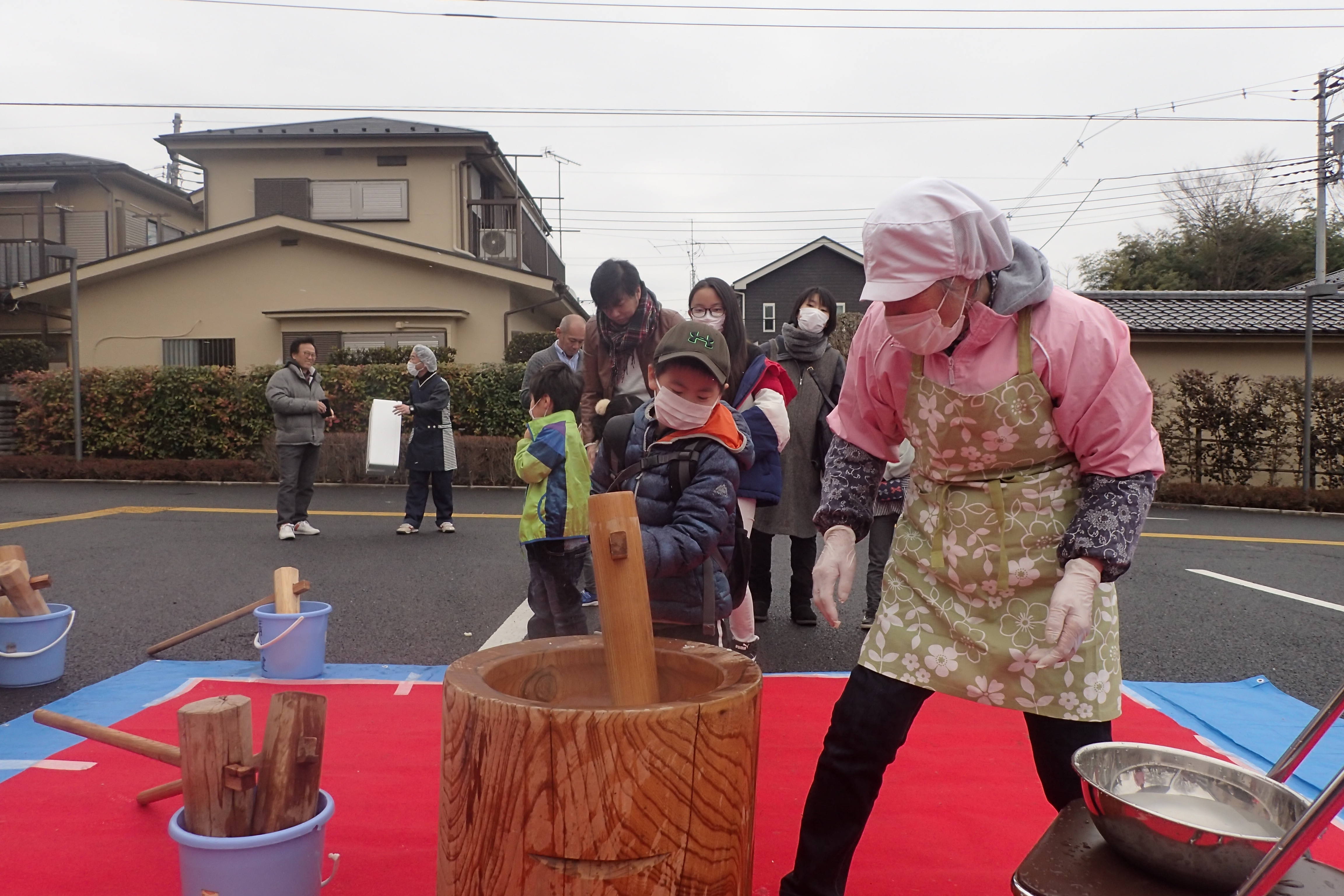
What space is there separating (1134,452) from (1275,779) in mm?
612

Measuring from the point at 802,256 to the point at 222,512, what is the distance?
85.6 ft

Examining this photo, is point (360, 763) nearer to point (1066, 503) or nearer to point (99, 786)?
point (99, 786)

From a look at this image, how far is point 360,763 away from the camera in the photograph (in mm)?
3029

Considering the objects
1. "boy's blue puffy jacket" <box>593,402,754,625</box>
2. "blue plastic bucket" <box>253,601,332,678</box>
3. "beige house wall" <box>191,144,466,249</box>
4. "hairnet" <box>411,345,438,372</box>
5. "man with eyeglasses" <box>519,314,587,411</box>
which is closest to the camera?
"boy's blue puffy jacket" <box>593,402,754,625</box>

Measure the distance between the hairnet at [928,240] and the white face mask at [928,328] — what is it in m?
0.05

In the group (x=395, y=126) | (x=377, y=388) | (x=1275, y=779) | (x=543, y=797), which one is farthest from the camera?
(x=395, y=126)

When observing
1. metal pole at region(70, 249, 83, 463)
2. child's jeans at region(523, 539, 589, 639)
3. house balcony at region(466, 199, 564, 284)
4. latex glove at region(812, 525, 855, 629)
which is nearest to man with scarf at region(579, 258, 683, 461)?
child's jeans at region(523, 539, 589, 639)

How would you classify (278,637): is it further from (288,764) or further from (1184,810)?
(1184,810)

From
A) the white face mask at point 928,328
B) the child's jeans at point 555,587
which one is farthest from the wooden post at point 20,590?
the white face mask at point 928,328

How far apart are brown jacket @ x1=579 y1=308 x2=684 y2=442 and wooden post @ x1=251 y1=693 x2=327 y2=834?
227 cm

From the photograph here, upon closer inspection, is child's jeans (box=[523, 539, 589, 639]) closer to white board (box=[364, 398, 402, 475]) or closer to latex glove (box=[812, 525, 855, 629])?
latex glove (box=[812, 525, 855, 629])

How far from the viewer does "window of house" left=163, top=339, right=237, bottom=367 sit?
1883 centimetres

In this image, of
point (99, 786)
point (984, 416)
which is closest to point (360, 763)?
point (99, 786)

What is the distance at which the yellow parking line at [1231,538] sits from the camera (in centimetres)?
996
